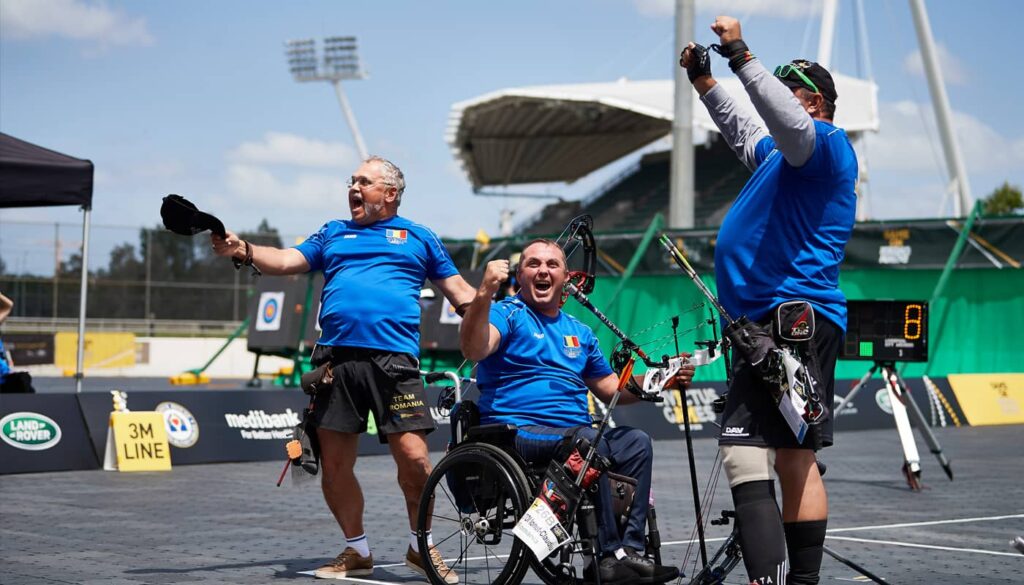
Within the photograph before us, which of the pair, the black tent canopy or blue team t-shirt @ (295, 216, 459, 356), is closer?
blue team t-shirt @ (295, 216, 459, 356)

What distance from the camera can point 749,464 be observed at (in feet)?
15.1

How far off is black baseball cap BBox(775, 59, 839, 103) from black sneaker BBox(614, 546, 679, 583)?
5.89 ft

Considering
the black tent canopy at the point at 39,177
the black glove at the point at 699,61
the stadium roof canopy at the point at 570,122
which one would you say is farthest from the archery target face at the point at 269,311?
the stadium roof canopy at the point at 570,122

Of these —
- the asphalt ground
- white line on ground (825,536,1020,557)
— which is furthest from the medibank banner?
white line on ground (825,536,1020,557)

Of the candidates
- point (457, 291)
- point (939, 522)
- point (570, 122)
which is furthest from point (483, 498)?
point (570, 122)

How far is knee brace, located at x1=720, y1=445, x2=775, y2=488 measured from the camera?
181 inches

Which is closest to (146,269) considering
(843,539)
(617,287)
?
(617,287)

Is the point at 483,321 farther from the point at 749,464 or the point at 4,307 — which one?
the point at 4,307

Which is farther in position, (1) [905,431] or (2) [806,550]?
(1) [905,431]

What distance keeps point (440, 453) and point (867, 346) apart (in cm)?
476

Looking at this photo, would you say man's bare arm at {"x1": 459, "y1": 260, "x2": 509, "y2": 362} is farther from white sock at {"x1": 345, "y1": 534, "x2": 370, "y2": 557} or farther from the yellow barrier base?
the yellow barrier base

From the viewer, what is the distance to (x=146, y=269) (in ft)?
109

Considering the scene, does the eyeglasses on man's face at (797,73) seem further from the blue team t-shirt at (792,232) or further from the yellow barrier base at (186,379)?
the yellow barrier base at (186,379)

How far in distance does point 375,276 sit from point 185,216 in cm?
93
